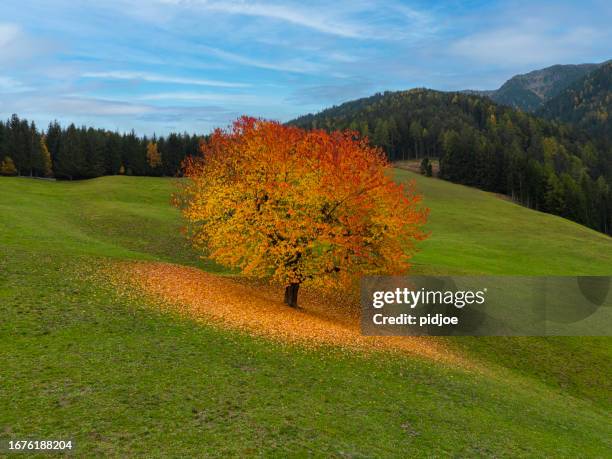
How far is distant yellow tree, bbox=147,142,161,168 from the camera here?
490ft

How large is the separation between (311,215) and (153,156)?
132673 millimetres

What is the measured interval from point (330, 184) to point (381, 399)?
17093mm

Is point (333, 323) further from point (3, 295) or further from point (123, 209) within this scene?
point (123, 209)

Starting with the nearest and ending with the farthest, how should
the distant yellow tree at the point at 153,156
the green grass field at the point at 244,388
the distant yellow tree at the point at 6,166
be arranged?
the green grass field at the point at 244,388 → the distant yellow tree at the point at 6,166 → the distant yellow tree at the point at 153,156

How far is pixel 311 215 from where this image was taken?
1230 inches

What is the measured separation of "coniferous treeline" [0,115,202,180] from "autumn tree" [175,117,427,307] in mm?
107750

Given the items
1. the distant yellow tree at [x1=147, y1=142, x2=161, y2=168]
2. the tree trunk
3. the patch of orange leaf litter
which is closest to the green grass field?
the patch of orange leaf litter

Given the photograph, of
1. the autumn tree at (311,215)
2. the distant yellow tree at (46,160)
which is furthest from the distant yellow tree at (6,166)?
the autumn tree at (311,215)

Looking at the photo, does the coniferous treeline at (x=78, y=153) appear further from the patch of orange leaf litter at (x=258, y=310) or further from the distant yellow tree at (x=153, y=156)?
the patch of orange leaf litter at (x=258, y=310)

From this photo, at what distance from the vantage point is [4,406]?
13781mm

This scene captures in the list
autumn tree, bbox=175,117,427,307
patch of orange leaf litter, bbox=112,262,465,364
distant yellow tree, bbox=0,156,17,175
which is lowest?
patch of orange leaf litter, bbox=112,262,465,364

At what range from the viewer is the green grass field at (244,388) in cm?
1366

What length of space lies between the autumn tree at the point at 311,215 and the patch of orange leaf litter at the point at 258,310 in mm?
2494

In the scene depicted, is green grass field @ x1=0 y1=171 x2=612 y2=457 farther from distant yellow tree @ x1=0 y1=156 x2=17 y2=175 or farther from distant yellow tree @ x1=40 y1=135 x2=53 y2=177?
distant yellow tree @ x1=40 y1=135 x2=53 y2=177
